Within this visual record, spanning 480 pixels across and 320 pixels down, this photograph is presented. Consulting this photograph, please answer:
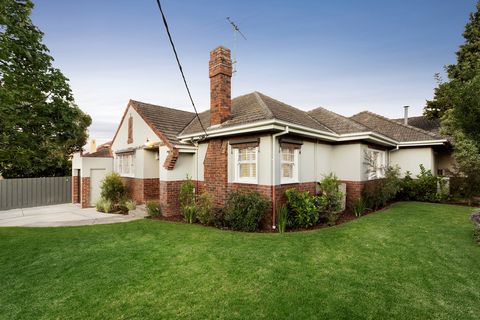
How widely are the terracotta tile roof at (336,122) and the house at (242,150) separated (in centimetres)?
5

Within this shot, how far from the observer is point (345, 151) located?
1084 centimetres

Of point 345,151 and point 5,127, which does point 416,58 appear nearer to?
point 345,151

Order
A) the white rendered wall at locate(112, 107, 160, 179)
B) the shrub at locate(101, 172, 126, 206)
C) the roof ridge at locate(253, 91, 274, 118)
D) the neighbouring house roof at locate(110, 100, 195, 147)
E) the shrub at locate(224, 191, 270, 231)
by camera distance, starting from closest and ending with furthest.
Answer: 1. the shrub at locate(224, 191, 270, 231)
2. the roof ridge at locate(253, 91, 274, 118)
3. the neighbouring house roof at locate(110, 100, 195, 147)
4. the white rendered wall at locate(112, 107, 160, 179)
5. the shrub at locate(101, 172, 126, 206)

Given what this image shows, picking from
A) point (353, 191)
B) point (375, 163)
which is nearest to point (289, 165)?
point (353, 191)

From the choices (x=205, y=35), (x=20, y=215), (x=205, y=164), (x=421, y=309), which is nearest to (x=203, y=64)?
(x=205, y=35)

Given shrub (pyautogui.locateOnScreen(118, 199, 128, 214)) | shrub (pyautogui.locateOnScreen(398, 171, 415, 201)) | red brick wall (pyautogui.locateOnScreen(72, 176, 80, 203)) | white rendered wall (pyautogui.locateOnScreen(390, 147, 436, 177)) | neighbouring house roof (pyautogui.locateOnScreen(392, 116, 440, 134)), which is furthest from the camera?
neighbouring house roof (pyautogui.locateOnScreen(392, 116, 440, 134))

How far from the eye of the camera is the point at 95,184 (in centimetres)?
1449

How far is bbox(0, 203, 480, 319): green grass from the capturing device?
11.2 ft

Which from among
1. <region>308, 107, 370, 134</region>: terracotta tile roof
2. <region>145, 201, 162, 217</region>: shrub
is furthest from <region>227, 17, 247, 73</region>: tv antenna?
<region>145, 201, 162, 217</region>: shrub

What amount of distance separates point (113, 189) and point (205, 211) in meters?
7.68

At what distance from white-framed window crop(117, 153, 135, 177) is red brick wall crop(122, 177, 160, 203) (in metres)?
0.86

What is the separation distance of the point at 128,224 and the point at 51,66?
690 cm

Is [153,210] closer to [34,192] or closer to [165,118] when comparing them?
[165,118]

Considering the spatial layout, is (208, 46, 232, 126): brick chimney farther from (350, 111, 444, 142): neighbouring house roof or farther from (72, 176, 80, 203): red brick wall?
(72, 176, 80, 203): red brick wall
